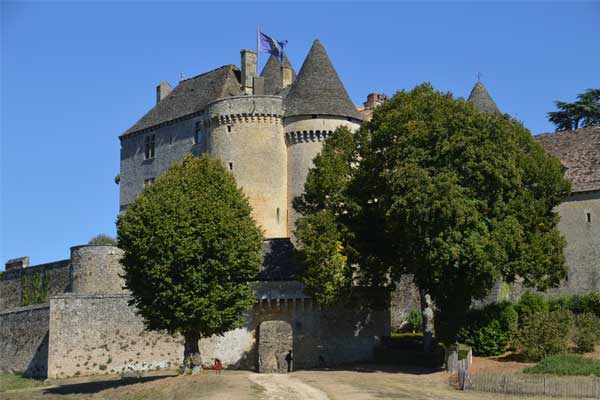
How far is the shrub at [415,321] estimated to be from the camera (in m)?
52.2

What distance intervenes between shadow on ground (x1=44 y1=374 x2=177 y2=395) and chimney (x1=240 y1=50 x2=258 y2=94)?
2270 centimetres

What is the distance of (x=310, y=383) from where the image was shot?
39656 millimetres

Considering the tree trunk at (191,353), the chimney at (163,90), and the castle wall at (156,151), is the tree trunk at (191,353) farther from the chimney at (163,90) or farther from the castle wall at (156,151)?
the chimney at (163,90)

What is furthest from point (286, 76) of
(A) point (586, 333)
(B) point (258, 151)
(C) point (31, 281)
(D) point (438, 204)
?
(A) point (586, 333)

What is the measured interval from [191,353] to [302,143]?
1870 centimetres

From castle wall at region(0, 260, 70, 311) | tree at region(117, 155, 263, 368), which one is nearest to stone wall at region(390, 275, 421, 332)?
tree at region(117, 155, 263, 368)

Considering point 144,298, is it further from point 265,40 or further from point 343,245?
point 265,40

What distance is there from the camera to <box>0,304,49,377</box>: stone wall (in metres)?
49.6

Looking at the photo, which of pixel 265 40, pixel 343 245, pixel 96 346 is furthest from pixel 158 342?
pixel 265 40

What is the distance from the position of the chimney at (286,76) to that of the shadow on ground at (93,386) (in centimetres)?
2564

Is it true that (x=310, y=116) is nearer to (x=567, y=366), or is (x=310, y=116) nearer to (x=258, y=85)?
(x=258, y=85)

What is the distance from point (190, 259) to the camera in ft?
139

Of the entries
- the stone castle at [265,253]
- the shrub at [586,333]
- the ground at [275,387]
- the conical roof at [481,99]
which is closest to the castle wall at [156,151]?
the stone castle at [265,253]

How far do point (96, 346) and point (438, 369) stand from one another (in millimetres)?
17793
